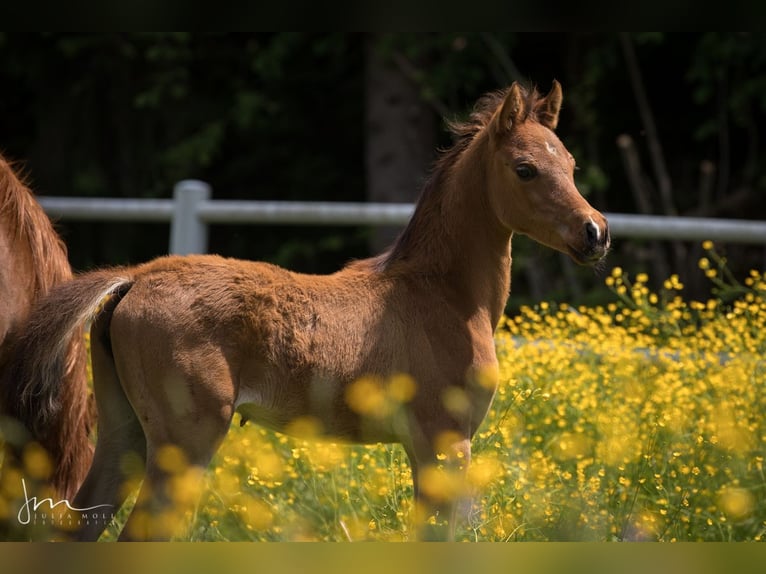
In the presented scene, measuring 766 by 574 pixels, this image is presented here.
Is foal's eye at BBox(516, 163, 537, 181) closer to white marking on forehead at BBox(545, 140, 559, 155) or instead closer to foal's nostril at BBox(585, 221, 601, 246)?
white marking on forehead at BBox(545, 140, 559, 155)

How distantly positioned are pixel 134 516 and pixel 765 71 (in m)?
8.75

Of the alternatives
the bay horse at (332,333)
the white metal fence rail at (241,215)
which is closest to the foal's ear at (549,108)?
the bay horse at (332,333)

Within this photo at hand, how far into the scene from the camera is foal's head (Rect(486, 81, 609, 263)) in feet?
12.5

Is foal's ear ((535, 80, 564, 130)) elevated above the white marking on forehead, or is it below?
above

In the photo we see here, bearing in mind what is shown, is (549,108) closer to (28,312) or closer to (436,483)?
(436,483)

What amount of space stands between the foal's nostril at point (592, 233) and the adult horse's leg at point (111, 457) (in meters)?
1.69

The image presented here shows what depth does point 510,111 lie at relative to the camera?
3.95 metres

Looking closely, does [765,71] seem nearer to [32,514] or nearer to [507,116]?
[507,116]

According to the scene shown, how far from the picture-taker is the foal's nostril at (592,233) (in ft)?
12.3

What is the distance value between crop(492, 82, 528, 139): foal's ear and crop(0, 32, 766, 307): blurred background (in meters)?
5.95

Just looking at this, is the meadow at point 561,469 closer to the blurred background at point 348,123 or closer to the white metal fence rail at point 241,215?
the white metal fence rail at point 241,215

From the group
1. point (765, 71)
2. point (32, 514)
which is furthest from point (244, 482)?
point (765, 71)

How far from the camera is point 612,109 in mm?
11430
